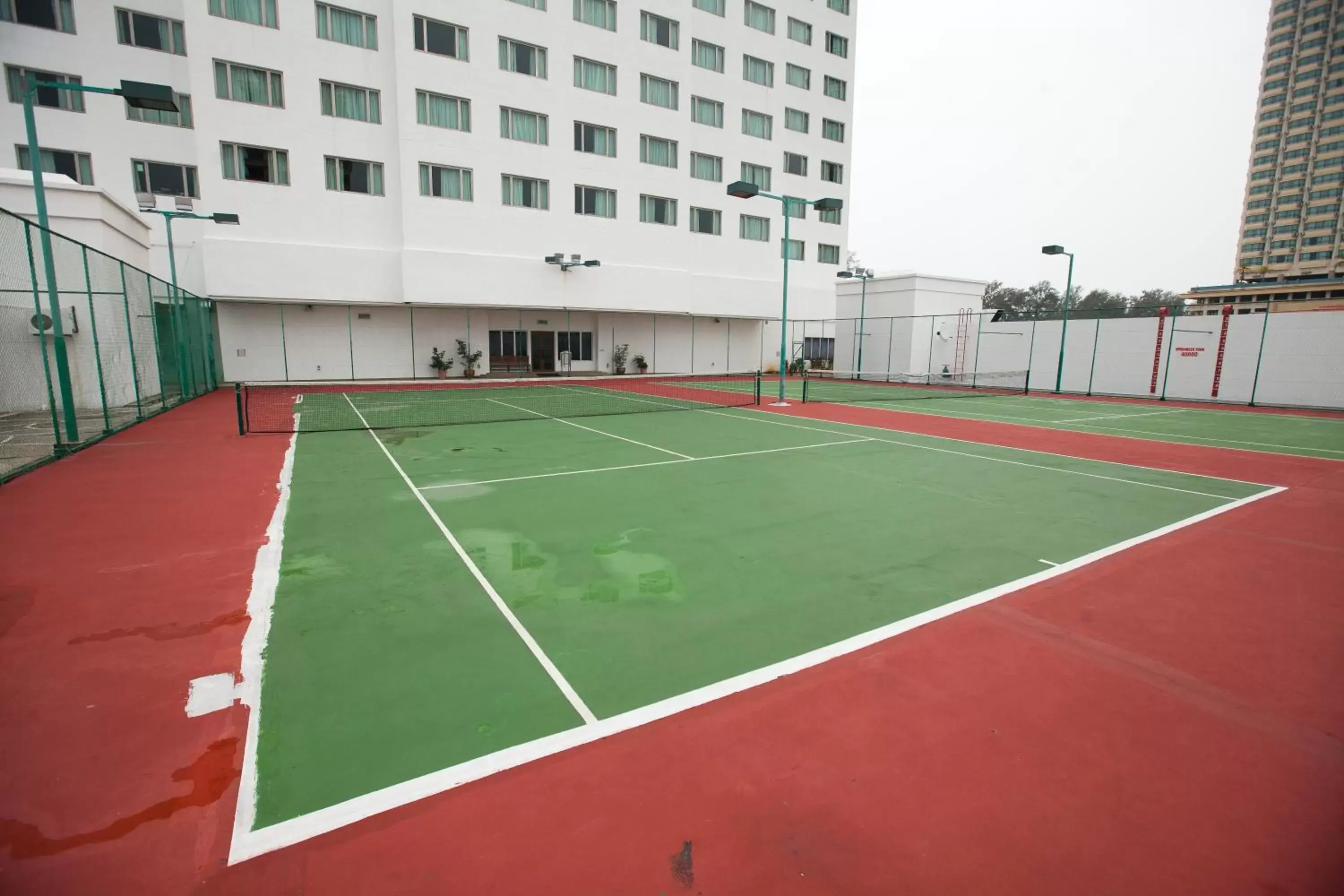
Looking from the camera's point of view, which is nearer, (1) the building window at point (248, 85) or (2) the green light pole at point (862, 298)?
(1) the building window at point (248, 85)

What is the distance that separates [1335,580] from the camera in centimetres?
614

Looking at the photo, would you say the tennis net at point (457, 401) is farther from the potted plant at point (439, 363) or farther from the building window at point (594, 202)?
the building window at point (594, 202)

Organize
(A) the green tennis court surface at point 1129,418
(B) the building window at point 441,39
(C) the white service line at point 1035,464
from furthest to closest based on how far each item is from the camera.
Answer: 1. (B) the building window at point 441,39
2. (A) the green tennis court surface at point 1129,418
3. (C) the white service line at point 1035,464

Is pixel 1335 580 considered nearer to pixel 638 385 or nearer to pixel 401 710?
pixel 401 710

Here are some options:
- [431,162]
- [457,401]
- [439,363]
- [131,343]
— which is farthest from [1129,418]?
[431,162]

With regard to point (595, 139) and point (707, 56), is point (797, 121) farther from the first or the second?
point (595, 139)

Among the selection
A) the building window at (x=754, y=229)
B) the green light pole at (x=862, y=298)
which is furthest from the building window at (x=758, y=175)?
the green light pole at (x=862, y=298)

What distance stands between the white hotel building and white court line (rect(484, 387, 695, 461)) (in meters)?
11.1

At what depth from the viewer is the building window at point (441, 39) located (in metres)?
27.7

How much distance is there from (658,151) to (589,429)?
82.5ft

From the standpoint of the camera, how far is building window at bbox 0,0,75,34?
80.3ft

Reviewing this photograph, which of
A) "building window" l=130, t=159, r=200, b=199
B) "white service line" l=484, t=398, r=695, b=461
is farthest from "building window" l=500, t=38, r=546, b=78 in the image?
"white service line" l=484, t=398, r=695, b=461

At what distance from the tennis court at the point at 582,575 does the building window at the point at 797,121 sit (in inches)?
1384

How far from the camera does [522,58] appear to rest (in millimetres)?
30375
